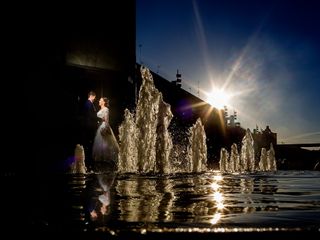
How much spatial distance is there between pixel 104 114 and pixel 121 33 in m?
11.0

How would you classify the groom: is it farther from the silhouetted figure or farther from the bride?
the bride

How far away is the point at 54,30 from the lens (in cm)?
1952

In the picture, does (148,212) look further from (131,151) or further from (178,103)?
(178,103)

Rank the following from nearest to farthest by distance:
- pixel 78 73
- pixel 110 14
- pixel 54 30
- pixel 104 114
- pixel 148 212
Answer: pixel 148 212
pixel 104 114
pixel 54 30
pixel 78 73
pixel 110 14

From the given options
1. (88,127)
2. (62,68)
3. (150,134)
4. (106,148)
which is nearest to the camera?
(150,134)

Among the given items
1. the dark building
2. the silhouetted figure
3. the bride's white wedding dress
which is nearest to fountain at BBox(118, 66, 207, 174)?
the bride's white wedding dress

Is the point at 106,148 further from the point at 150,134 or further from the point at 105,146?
the point at 150,134

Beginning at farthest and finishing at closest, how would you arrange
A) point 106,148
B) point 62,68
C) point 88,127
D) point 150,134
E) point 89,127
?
point 89,127 < point 88,127 < point 62,68 < point 106,148 < point 150,134

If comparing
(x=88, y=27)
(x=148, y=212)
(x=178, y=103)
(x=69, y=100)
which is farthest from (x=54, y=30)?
(x=178, y=103)

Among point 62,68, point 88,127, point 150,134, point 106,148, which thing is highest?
point 62,68

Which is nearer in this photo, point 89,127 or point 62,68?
point 62,68

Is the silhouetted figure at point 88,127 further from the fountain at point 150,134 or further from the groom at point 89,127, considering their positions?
the fountain at point 150,134

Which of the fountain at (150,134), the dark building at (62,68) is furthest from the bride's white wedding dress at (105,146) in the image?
the dark building at (62,68)

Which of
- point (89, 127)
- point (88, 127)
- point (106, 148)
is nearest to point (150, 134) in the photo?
point (106, 148)
